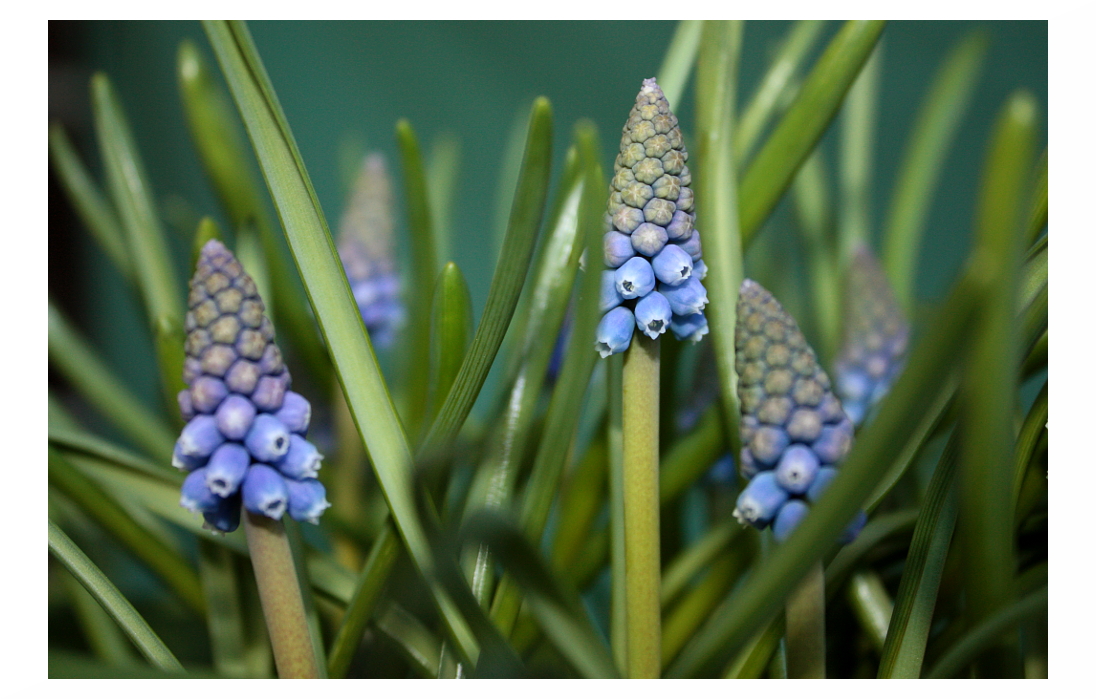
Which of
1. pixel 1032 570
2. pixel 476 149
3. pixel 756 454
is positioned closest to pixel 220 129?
pixel 756 454

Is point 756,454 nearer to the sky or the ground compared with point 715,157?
nearer to the ground

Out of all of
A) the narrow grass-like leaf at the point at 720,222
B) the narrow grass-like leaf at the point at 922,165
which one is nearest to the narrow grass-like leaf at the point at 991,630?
the narrow grass-like leaf at the point at 720,222

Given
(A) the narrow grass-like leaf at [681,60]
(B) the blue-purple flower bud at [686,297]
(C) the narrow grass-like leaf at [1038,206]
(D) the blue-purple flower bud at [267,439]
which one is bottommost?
(D) the blue-purple flower bud at [267,439]

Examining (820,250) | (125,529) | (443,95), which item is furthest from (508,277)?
(443,95)

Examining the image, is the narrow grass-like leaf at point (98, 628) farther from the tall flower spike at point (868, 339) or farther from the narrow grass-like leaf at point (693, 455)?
the tall flower spike at point (868, 339)

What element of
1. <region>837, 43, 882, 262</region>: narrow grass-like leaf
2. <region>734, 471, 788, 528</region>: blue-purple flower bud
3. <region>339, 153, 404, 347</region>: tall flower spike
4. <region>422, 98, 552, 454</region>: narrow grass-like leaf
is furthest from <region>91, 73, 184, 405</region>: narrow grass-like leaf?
<region>837, 43, 882, 262</region>: narrow grass-like leaf
